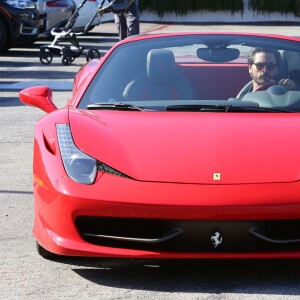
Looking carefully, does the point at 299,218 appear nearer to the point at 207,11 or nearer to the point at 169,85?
the point at 169,85

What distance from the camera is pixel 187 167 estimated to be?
5.45 meters

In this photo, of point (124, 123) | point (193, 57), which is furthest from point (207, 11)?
point (124, 123)

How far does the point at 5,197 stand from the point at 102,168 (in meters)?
2.40

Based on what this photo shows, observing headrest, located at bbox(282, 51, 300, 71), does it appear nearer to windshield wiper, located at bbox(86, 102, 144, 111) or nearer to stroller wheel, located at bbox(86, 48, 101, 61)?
windshield wiper, located at bbox(86, 102, 144, 111)

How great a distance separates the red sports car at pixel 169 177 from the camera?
521cm

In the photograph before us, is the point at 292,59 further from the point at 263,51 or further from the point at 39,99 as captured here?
the point at 39,99

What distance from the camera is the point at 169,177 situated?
17.6 ft

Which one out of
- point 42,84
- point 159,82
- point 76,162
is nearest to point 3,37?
point 42,84

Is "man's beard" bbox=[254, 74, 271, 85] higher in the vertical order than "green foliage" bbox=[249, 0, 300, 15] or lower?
higher

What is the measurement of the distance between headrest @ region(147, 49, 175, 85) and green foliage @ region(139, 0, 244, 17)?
30.1m

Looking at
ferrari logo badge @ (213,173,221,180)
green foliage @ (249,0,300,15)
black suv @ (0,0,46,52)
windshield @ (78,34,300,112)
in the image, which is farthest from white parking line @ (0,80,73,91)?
green foliage @ (249,0,300,15)

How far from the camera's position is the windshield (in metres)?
6.46

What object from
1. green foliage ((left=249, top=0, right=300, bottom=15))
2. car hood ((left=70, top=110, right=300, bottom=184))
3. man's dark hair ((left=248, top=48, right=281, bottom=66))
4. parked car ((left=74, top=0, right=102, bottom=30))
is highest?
man's dark hair ((left=248, top=48, right=281, bottom=66))

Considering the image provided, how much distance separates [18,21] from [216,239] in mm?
15165
